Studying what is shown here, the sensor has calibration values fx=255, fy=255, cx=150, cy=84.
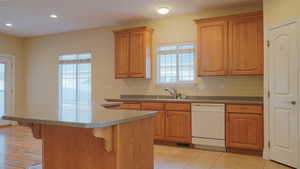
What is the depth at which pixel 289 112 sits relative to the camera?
3.60 m

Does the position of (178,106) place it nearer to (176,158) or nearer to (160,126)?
(160,126)

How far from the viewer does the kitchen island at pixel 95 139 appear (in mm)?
2164

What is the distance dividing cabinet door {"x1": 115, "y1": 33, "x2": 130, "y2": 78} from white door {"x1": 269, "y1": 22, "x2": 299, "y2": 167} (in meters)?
2.87

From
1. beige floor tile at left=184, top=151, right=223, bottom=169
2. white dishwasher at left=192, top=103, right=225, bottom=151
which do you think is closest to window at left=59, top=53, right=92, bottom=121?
white dishwasher at left=192, top=103, right=225, bottom=151

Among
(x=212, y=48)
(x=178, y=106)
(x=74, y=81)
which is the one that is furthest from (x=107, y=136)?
(x=74, y=81)

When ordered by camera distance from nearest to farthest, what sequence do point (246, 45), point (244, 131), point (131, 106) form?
point (244, 131) → point (246, 45) → point (131, 106)

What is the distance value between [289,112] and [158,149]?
87.2 inches

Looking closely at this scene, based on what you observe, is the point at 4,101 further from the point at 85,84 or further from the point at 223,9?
the point at 223,9

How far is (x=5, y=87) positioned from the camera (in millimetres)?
7188

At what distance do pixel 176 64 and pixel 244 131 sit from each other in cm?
197

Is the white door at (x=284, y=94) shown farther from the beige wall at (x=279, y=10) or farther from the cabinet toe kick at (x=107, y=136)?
the cabinet toe kick at (x=107, y=136)

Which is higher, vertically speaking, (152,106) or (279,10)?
(279,10)

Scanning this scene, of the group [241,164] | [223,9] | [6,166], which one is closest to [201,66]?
[223,9]

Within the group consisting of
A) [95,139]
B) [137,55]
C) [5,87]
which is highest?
[137,55]
